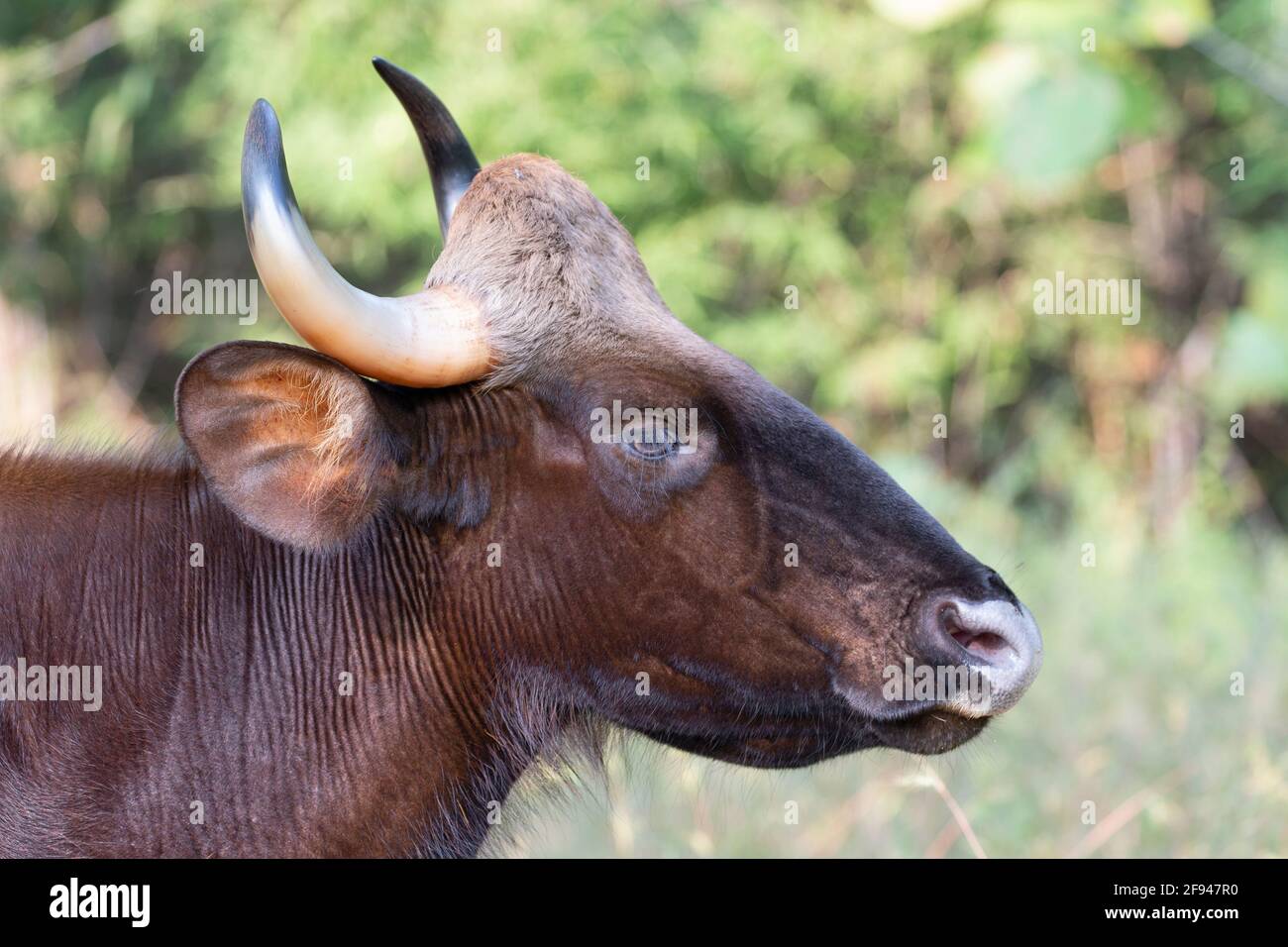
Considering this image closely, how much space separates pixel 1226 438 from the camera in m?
14.5

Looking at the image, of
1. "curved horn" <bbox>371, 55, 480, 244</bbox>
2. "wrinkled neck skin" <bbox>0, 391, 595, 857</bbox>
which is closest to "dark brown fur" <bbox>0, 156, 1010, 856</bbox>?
"wrinkled neck skin" <bbox>0, 391, 595, 857</bbox>

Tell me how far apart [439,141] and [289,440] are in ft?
4.94

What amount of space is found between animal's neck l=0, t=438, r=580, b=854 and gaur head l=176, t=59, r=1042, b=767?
0.21ft

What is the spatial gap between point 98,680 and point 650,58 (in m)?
10.9

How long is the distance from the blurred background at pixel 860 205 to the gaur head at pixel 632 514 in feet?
18.2

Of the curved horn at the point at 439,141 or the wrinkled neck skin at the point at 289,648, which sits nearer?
the wrinkled neck skin at the point at 289,648

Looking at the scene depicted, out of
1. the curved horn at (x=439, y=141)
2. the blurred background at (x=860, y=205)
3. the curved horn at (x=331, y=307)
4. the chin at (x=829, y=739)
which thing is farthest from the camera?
the blurred background at (x=860, y=205)

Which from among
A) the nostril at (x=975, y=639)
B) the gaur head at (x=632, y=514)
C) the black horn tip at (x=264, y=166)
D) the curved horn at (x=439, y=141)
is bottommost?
the nostril at (x=975, y=639)

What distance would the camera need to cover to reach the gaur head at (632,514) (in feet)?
10.7

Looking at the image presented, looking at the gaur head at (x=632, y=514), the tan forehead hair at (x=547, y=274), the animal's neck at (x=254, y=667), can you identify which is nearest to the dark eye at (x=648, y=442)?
the gaur head at (x=632, y=514)

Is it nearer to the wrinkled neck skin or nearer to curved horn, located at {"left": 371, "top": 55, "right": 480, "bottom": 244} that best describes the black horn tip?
the wrinkled neck skin

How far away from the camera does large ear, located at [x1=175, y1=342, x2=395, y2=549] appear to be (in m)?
3.19

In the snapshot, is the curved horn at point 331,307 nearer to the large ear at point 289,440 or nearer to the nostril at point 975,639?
the large ear at point 289,440

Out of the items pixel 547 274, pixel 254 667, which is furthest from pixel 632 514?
pixel 254 667
